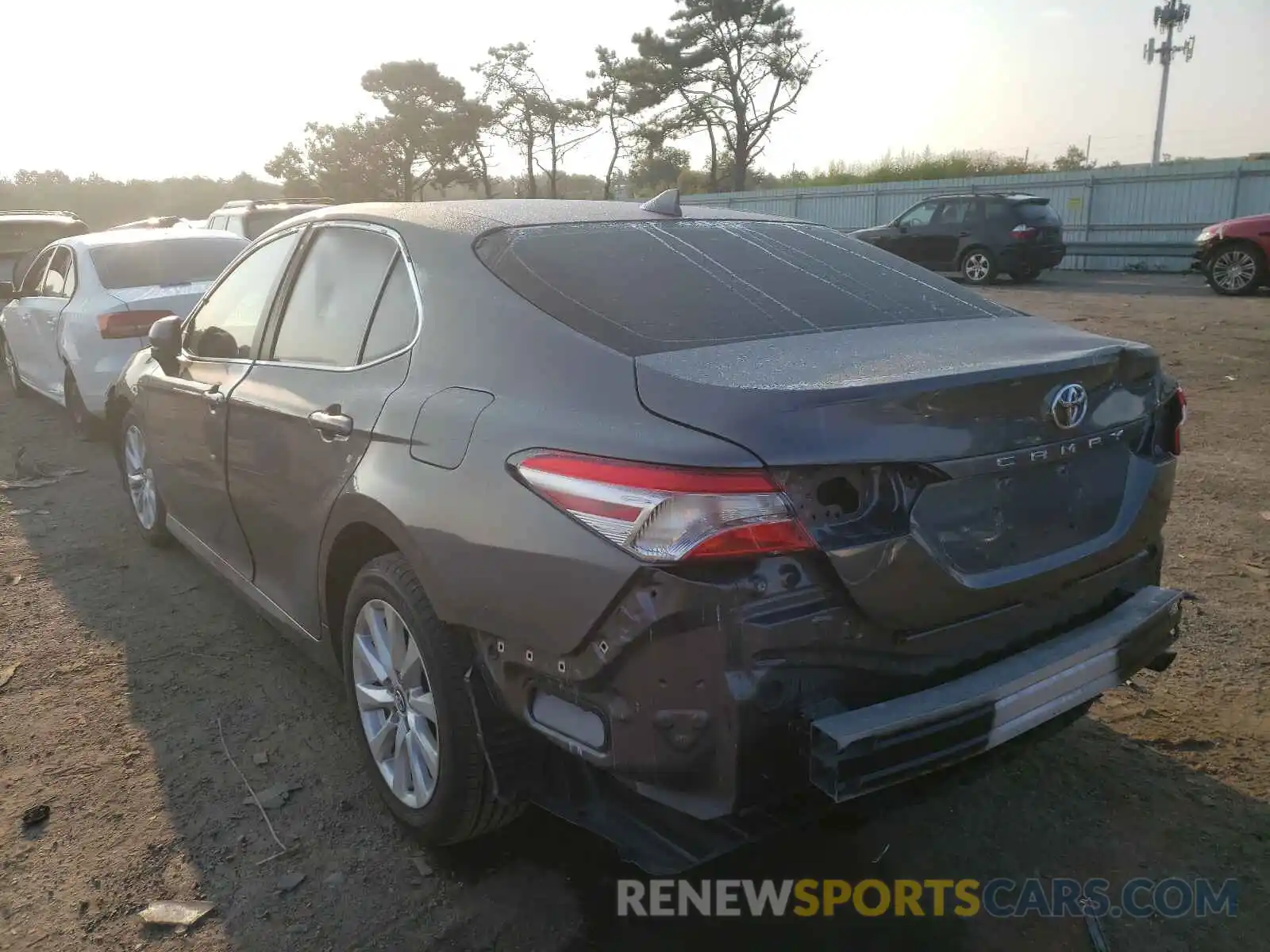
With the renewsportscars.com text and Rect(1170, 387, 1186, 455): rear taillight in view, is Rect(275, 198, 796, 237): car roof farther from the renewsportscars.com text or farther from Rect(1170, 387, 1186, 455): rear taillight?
the renewsportscars.com text

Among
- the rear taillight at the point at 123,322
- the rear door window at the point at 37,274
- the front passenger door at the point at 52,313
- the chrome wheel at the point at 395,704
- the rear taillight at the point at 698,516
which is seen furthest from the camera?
the rear door window at the point at 37,274

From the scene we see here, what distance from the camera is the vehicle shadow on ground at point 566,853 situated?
235cm

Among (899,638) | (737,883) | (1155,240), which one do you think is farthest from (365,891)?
(1155,240)

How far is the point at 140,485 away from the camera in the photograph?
17.1 ft

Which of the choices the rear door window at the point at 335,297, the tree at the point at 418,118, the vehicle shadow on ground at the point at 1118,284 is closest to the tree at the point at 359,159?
the tree at the point at 418,118

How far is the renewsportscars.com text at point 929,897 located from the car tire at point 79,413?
6.84 meters

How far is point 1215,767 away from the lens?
2.94 meters

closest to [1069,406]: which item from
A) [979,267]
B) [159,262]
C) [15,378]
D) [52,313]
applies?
[159,262]

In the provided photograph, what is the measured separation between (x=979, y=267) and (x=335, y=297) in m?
17.4

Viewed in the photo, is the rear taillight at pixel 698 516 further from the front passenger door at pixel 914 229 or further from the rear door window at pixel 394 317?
the front passenger door at pixel 914 229

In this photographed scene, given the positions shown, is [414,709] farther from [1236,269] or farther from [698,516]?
[1236,269]

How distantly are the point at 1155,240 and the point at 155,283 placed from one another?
72.5 ft

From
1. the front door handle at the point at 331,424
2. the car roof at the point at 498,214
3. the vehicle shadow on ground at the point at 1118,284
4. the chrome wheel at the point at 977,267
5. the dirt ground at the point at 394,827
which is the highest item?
the car roof at the point at 498,214

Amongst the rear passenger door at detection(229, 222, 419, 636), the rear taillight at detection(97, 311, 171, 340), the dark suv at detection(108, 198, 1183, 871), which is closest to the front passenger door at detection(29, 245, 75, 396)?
the rear taillight at detection(97, 311, 171, 340)
